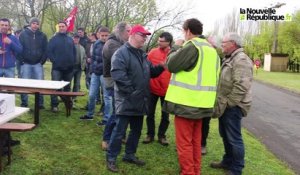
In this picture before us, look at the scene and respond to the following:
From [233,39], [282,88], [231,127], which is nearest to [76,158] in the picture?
[231,127]

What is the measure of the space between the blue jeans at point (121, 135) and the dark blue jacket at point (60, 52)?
3559mm

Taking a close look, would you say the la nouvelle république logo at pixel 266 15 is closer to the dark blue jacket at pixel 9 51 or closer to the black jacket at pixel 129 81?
the dark blue jacket at pixel 9 51

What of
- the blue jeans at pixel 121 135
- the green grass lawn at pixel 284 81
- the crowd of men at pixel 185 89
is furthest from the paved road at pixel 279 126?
the green grass lawn at pixel 284 81

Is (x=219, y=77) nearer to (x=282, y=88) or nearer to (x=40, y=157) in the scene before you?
(x=40, y=157)

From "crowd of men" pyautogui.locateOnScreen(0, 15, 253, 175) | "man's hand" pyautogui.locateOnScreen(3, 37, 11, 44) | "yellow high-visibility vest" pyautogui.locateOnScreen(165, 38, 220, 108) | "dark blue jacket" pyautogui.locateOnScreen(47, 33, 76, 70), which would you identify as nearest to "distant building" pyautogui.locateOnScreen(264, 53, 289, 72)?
"dark blue jacket" pyautogui.locateOnScreen(47, 33, 76, 70)

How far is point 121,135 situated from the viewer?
4.95 m

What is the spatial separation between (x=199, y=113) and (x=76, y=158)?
2.07 m

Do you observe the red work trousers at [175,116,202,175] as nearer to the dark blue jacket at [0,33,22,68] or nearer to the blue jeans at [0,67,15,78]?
the dark blue jacket at [0,33,22,68]

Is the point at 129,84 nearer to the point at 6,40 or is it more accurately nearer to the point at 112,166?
the point at 112,166

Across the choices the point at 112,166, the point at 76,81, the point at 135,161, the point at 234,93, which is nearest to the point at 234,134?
the point at 234,93

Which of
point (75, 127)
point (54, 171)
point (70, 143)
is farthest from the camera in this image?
point (75, 127)

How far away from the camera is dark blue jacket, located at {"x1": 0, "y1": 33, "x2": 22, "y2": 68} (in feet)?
24.5

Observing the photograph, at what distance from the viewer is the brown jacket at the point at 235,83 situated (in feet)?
16.0

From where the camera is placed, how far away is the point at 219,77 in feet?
16.5
